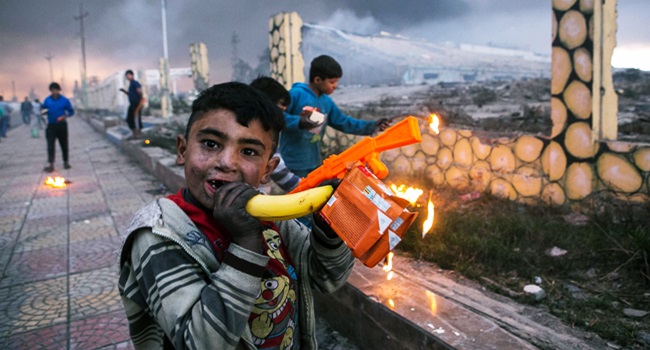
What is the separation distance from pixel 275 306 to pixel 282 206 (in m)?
0.35

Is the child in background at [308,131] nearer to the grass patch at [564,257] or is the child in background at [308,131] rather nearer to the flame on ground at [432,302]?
the grass patch at [564,257]

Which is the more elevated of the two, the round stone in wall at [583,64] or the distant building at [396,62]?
the distant building at [396,62]

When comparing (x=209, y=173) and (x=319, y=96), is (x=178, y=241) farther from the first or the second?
(x=319, y=96)

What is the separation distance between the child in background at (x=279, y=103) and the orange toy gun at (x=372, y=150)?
182 cm

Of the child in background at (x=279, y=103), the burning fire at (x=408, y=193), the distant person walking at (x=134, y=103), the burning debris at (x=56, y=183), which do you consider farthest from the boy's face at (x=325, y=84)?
the distant person walking at (x=134, y=103)

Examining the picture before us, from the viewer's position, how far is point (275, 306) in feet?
4.16

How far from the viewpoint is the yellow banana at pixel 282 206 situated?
1068mm

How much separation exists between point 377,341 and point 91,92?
68.6 metres

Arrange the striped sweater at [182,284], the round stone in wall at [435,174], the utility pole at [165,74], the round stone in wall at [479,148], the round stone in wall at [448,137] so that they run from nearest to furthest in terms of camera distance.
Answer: the striped sweater at [182,284] < the round stone in wall at [479,148] < the round stone in wall at [448,137] < the round stone in wall at [435,174] < the utility pole at [165,74]

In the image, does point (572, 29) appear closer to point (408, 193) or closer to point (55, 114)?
point (408, 193)

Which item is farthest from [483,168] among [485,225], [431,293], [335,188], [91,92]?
[91,92]

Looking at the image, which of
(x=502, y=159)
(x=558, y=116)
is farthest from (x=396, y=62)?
(x=558, y=116)

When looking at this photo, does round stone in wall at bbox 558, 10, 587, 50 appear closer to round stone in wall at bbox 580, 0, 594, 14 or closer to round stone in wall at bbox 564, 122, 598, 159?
round stone in wall at bbox 580, 0, 594, 14

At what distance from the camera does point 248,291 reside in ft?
3.44
